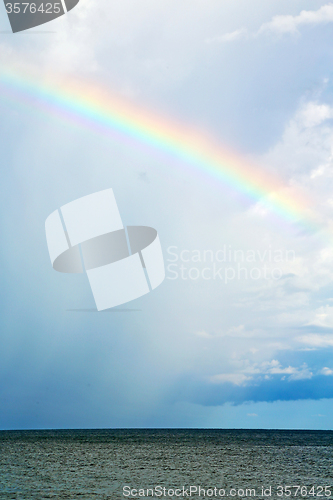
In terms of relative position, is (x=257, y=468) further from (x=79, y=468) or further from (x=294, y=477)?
(x=79, y=468)

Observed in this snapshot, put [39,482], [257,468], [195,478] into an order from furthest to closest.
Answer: [257,468]
[195,478]
[39,482]

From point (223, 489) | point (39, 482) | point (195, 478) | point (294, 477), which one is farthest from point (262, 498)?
point (39, 482)

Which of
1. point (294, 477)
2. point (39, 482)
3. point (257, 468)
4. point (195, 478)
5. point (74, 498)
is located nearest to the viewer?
point (74, 498)

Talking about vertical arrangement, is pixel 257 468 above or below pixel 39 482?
below

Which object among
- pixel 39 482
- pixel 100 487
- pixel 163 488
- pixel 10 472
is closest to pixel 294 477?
pixel 163 488

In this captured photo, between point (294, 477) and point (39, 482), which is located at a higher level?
point (39, 482)

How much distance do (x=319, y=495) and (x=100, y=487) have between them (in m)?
17.6

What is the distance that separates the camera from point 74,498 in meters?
30.7

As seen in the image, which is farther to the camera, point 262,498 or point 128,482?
point 128,482

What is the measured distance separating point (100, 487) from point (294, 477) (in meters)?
22.4

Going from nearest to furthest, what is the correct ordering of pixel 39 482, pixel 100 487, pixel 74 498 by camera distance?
pixel 74 498, pixel 100 487, pixel 39 482

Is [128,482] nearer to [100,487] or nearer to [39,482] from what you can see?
[100,487]

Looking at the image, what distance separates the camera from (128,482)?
40375mm

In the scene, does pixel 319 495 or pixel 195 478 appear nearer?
pixel 319 495
